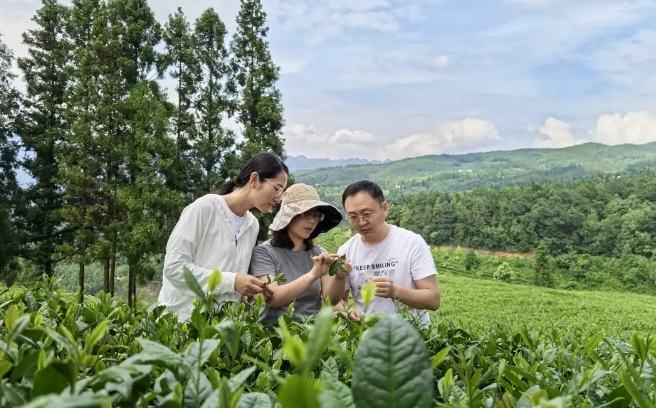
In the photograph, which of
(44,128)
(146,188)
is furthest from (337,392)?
(44,128)

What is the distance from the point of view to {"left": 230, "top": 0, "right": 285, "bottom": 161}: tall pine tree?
1441 centimetres

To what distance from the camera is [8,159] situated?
17.5 m

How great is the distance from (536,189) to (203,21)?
32.9 meters

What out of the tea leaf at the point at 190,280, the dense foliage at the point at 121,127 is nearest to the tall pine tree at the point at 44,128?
the dense foliage at the point at 121,127

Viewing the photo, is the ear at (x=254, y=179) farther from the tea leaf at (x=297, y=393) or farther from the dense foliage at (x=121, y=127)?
the dense foliage at (x=121, y=127)

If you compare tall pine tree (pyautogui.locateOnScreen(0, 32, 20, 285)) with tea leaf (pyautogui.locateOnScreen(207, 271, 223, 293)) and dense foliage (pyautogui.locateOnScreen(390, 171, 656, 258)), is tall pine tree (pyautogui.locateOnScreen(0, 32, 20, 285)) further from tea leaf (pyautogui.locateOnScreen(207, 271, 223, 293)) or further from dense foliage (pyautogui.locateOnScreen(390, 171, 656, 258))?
dense foliage (pyautogui.locateOnScreen(390, 171, 656, 258))

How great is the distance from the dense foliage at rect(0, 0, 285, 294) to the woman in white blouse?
1109 centimetres

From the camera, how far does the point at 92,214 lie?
14.5 m

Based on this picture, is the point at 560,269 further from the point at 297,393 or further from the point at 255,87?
the point at 297,393

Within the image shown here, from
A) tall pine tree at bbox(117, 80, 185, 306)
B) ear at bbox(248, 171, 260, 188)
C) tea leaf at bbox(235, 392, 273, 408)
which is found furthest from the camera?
tall pine tree at bbox(117, 80, 185, 306)

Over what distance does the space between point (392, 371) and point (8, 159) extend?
1985cm

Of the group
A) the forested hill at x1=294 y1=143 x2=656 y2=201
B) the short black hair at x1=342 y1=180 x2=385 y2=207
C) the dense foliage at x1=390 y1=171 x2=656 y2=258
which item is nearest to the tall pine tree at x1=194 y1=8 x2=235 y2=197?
the short black hair at x1=342 y1=180 x2=385 y2=207

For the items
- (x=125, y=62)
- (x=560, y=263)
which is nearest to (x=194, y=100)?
(x=125, y=62)

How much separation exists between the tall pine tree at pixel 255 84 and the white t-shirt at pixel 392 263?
1191 cm
